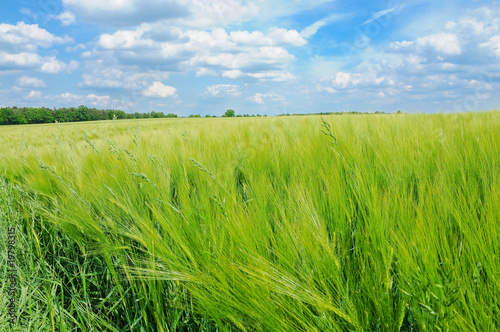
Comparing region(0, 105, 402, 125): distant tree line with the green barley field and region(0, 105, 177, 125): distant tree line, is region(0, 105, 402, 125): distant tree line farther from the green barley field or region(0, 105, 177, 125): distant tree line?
the green barley field

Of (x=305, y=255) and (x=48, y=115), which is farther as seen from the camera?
(x=48, y=115)

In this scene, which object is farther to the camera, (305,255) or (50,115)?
(50,115)

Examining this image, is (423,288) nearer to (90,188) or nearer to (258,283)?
(258,283)

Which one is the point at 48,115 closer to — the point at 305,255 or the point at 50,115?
the point at 50,115

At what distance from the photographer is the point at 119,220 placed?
126cm

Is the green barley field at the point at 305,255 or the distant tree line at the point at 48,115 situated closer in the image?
the green barley field at the point at 305,255

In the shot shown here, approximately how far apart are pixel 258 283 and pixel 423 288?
1.22 ft

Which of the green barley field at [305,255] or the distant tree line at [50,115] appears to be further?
the distant tree line at [50,115]

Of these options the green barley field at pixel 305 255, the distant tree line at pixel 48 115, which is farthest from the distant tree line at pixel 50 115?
the green barley field at pixel 305 255

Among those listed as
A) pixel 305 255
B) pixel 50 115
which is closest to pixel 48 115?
pixel 50 115

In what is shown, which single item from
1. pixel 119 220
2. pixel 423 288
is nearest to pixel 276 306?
pixel 423 288

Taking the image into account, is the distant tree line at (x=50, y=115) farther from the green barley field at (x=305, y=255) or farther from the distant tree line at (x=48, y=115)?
the green barley field at (x=305, y=255)

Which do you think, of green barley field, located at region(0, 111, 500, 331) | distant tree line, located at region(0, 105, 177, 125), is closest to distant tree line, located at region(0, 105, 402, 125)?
distant tree line, located at region(0, 105, 177, 125)

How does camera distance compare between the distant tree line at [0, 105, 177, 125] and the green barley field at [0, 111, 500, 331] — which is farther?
the distant tree line at [0, 105, 177, 125]
